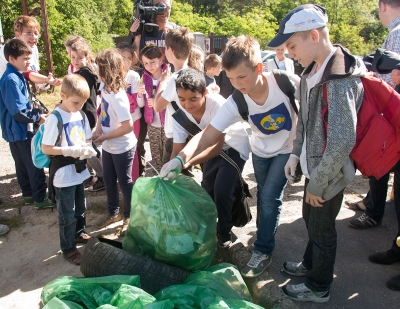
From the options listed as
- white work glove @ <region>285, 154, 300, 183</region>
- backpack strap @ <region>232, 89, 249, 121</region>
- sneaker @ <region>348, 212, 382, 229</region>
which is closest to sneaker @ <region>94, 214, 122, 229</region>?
backpack strap @ <region>232, 89, 249, 121</region>

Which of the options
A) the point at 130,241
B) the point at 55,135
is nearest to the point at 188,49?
the point at 55,135

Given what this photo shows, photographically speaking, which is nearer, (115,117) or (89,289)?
(89,289)

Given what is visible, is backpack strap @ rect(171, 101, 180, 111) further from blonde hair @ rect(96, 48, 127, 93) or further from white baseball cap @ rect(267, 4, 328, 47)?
white baseball cap @ rect(267, 4, 328, 47)

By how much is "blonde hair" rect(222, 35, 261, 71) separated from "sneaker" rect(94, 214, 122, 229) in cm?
200

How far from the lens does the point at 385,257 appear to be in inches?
112

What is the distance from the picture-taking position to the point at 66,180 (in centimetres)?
288

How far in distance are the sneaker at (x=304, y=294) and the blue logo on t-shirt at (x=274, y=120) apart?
1.07 metres

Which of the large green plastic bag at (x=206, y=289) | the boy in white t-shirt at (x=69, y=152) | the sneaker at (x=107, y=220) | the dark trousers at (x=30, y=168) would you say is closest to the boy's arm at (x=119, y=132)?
the boy in white t-shirt at (x=69, y=152)

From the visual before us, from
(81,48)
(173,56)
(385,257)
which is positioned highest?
(81,48)

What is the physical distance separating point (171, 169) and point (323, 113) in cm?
99

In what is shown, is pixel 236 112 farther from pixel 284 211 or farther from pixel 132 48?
pixel 132 48

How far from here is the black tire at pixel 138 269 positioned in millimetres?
2299

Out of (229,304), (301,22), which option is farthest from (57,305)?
(301,22)

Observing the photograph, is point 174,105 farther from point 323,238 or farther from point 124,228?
point 323,238
